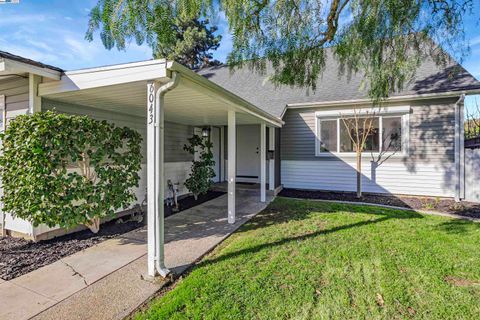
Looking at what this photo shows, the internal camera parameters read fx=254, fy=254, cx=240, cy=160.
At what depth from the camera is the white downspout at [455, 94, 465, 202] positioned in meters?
7.09

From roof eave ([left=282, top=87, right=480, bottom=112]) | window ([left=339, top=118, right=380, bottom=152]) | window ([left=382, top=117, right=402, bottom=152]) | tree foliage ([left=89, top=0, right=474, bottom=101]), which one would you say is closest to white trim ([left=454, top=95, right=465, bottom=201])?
roof eave ([left=282, top=87, right=480, bottom=112])

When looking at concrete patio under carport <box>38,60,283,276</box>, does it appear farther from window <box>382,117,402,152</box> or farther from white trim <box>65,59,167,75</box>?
window <box>382,117,402,152</box>

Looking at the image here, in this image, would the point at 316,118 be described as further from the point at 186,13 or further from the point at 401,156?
the point at 186,13

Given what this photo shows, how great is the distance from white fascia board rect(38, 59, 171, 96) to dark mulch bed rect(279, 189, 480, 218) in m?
6.21

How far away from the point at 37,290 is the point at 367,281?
3.66 metres

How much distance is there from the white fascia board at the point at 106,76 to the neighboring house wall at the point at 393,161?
700 cm

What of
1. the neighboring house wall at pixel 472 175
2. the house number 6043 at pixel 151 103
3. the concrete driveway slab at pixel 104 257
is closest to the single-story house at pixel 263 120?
the house number 6043 at pixel 151 103

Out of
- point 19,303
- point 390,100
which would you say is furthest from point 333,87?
point 19,303

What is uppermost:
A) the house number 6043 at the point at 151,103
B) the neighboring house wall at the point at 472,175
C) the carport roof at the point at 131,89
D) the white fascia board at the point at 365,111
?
the white fascia board at the point at 365,111

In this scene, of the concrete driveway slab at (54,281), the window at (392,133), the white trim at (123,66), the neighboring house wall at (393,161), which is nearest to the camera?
the concrete driveway slab at (54,281)

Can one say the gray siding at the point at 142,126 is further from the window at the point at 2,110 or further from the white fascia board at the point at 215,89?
the white fascia board at the point at 215,89

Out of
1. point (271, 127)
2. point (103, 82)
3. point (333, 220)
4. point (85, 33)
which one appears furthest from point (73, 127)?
point (271, 127)

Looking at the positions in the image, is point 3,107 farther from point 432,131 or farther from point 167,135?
point 432,131

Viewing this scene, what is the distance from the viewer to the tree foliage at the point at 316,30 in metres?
3.33
